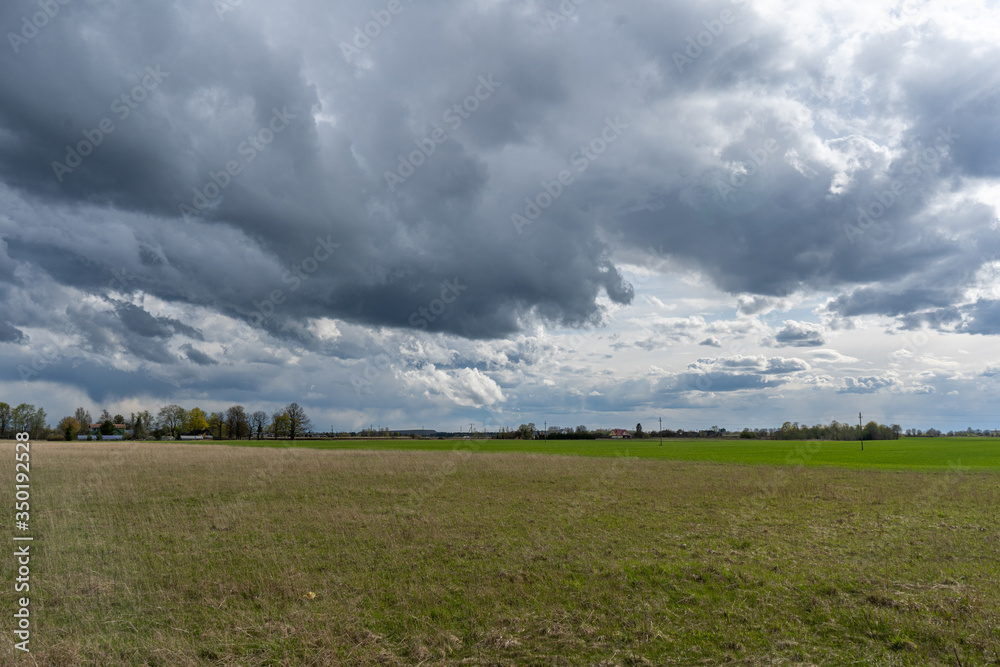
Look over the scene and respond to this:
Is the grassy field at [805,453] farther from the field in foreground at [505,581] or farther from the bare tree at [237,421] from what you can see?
the bare tree at [237,421]

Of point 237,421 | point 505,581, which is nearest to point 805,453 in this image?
point 505,581

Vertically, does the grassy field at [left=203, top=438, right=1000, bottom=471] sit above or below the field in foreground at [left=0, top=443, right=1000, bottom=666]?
below

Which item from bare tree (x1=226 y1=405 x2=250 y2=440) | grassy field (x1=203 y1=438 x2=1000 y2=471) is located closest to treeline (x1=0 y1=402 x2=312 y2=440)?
bare tree (x1=226 y1=405 x2=250 y2=440)

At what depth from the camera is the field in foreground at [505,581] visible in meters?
8.59

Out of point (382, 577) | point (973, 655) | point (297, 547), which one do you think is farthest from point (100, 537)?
point (973, 655)

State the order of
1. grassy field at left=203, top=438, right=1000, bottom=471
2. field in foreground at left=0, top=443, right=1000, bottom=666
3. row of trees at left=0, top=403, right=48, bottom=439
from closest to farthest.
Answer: field in foreground at left=0, top=443, right=1000, bottom=666
grassy field at left=203, top=438, right=1000, bottom=471
row of trees at left=0, top=403, right=48, bottom=439

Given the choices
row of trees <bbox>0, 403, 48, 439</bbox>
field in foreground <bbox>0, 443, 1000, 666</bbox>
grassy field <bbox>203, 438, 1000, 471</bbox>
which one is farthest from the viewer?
row of trees <bbox>0, 403, 48, 439</bbox>

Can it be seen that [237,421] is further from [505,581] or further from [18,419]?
[505,581]

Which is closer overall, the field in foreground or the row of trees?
the field in foreground

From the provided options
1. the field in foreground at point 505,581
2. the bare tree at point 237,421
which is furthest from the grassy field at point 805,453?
the bare tree at point 237,421

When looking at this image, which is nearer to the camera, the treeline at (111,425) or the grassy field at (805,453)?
the grassy field at (805,453)

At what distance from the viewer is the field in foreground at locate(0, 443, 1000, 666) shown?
338 inches

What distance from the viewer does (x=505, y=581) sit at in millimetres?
11961

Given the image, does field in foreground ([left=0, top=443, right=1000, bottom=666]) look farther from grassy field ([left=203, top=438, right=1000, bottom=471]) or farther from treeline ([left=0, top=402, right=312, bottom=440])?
treeline ([left=0, top=402, right=312, bottom=440])
